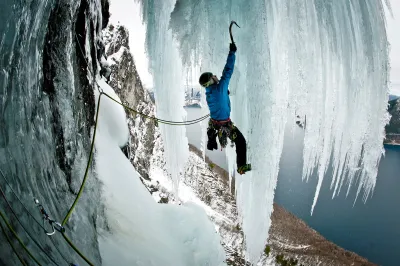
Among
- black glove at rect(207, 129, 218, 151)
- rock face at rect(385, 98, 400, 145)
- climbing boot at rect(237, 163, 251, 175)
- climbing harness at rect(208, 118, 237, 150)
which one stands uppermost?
climbing harness at rect(208, 118, 237, 150)

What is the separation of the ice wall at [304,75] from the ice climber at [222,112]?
0.27 metres

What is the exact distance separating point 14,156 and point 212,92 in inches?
110

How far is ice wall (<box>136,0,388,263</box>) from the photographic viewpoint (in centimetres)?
426

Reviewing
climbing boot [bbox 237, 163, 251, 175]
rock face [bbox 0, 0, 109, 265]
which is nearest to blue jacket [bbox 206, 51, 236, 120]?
climbing boot [bbox 237, 163, 251, 175]

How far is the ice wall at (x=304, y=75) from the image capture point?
4.26 m

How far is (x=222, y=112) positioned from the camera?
471cm

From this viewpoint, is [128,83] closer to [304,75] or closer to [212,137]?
[212,137]

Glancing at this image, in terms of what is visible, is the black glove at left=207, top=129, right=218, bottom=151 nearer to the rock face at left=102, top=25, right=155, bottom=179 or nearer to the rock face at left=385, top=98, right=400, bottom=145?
the rock face at left=102, top=25, right=155, bottom=179

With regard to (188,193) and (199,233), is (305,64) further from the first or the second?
(188,193)

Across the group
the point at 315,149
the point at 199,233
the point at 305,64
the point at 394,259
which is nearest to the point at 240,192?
the point at 315,149

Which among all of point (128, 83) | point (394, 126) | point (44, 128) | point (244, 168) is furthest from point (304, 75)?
point (394, 126)

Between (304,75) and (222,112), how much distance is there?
1.41m

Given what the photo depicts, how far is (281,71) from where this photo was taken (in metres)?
4.82

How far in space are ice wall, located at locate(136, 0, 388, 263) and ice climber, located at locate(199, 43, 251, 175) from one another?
0.88 feet
